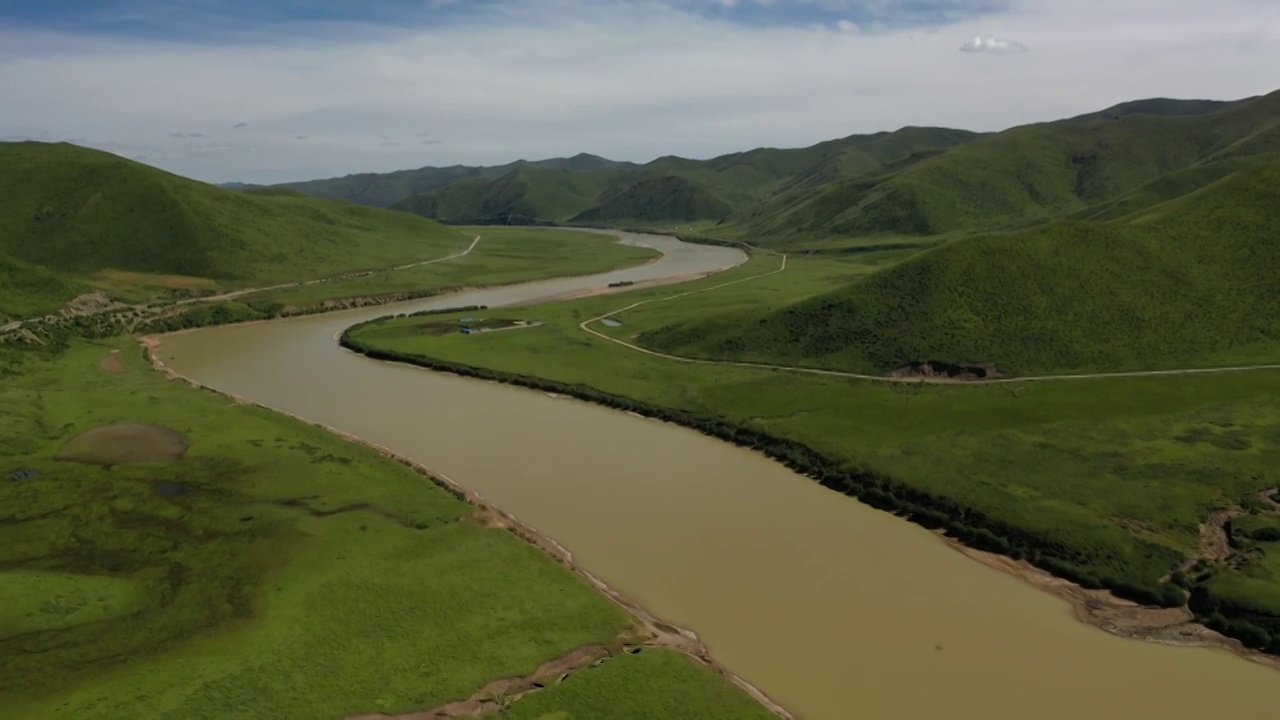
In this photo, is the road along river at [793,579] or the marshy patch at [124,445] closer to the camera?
the road along river at [793,579]

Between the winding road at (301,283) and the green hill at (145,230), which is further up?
the green hill at (145,230)

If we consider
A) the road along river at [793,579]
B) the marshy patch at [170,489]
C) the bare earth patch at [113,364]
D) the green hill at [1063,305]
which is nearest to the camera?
the road along river at [793,579]

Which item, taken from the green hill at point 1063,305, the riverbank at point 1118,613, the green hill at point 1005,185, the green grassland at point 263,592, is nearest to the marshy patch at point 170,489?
the green grassland at point 263,592

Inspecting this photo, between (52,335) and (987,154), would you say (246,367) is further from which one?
(987,154)

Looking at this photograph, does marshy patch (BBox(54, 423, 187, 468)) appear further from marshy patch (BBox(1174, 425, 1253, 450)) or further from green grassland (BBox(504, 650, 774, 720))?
marshy patch (BBox(1174, 425, 1253, 450))

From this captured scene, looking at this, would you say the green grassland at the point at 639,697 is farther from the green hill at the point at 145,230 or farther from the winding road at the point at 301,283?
the winding road at the point at 301,283

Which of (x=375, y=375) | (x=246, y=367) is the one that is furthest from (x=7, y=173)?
(x=375, y=375)

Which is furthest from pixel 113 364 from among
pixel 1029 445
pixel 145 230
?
pixel 1029 445
